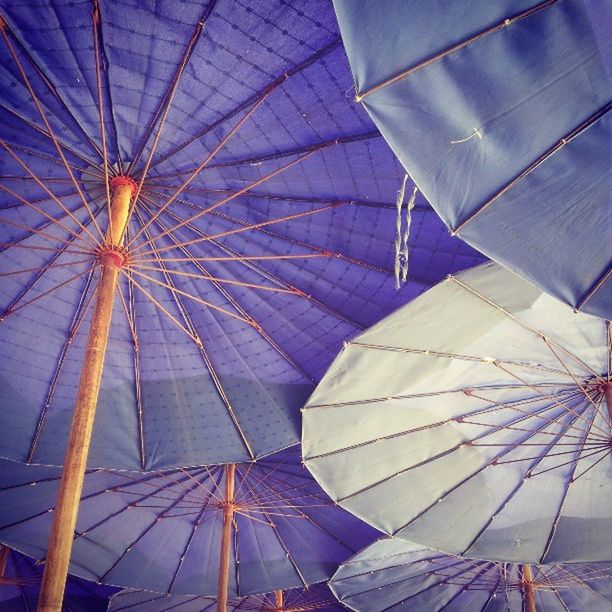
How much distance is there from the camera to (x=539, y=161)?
4828 millimetres

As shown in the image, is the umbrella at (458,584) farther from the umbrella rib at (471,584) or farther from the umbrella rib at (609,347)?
the umbrella rib at (609,347)

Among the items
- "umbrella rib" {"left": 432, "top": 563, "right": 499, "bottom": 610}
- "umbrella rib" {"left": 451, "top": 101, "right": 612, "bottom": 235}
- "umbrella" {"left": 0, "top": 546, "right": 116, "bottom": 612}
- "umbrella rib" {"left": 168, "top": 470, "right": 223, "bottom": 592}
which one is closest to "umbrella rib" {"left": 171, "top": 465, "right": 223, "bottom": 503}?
"umbrella rib" {"left": 168, "top": 470, "right": 223, "bottom": 592}

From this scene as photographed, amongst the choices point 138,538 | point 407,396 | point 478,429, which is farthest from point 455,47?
point 138,538

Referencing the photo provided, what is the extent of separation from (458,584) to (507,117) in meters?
12.3

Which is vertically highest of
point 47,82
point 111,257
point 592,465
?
point 47,82

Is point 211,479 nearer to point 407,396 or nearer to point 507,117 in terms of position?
point 407,396

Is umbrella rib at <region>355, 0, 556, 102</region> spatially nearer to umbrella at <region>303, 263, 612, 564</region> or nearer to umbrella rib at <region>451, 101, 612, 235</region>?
umbrella rib at <region>451, 101, 612, 235</region>

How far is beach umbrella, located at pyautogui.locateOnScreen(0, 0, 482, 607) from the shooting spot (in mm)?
6191

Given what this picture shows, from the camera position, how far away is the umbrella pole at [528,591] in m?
12.0

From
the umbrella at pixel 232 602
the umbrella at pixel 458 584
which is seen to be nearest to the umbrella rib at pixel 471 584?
the umbrella at pixel 458 584

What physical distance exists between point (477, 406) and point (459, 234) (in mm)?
4568

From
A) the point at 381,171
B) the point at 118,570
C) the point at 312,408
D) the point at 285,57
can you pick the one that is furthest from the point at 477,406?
the point at 118,570

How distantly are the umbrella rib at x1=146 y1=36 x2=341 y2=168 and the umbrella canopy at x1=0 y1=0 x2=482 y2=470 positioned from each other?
0.02 metres

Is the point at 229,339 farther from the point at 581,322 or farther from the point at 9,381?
the point at 581,322
